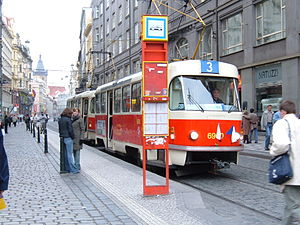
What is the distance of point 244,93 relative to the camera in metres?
23.0

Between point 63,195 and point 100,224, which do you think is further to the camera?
point 63,195

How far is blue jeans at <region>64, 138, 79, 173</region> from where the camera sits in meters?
10.3

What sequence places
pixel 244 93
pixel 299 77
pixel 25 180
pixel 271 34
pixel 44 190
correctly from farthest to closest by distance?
pixel 244 93, pixel 271 34, pixel 299 77, pixel 25 180, pixel 44 190

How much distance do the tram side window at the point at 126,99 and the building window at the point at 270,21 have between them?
10.2 metres

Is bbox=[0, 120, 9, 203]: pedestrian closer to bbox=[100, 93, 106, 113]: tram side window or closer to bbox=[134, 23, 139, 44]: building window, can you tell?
bbox=[100, 93, 106, 113]: tram side window

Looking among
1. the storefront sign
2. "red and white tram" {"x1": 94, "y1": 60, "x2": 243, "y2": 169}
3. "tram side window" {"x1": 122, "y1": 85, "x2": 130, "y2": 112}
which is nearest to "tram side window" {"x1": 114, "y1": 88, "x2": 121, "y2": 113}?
"tram side window" {"x1": 122, "y1": 85, "x2": 130, "y2": 112}

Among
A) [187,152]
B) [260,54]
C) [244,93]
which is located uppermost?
[260,54]

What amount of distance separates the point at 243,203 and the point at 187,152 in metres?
2.55

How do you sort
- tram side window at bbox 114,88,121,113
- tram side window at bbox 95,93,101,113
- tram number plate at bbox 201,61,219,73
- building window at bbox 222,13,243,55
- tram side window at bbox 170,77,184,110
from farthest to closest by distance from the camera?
1. building window at bbox 222,13,243,55
2. tram side window at bbox 95,93,101,113
3. tram side window at bbox 114,88,121,113
4. tram number plate at bbox 201,61,219,73
5. tram side window at bbox 170,77,184,110

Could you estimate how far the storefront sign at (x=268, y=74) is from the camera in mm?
20128

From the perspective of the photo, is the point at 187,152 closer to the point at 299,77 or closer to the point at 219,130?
the point at 219,130

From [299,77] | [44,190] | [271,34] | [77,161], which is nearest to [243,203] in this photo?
[44,190]

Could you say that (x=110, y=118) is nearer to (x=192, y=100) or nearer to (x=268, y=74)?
(x=192, y=100)

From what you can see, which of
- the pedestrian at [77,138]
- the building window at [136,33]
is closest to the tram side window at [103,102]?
the pedestrian at [77,138]
